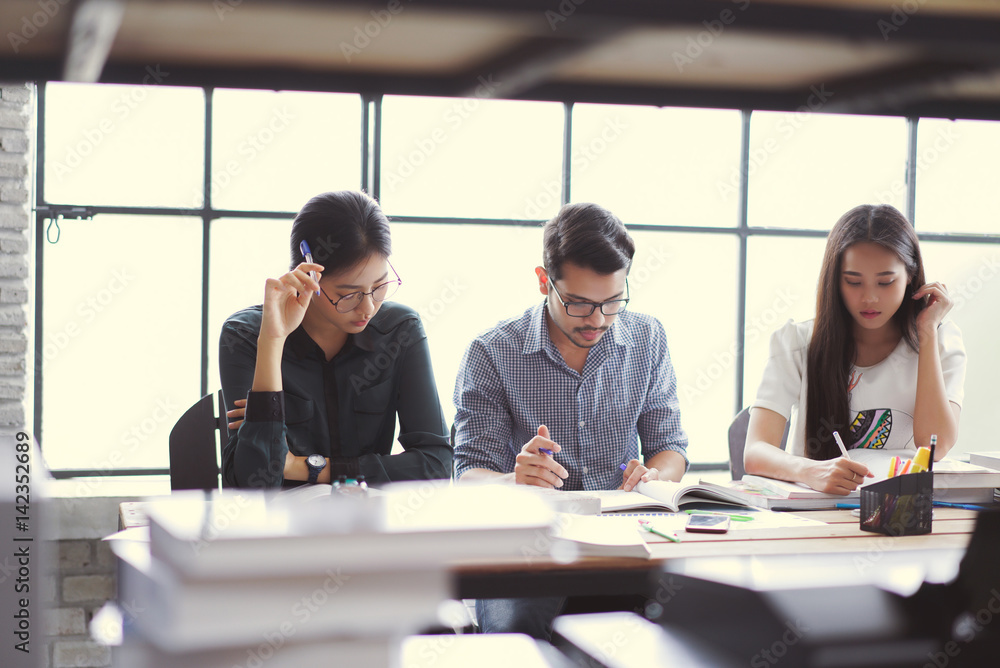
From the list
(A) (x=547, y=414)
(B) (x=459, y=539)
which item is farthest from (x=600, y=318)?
(B) (x=459, y=539)

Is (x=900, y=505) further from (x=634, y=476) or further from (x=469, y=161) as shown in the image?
(x=469, y=161)

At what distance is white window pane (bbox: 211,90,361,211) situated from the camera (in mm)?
2875

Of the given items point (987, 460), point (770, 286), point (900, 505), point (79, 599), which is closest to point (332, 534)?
point (900, 505)

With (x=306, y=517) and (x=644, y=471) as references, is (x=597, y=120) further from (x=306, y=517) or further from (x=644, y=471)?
(x=306, y=517)

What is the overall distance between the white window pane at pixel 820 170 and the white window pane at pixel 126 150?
2.17 meters

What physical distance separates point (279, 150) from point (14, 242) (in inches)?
35.4

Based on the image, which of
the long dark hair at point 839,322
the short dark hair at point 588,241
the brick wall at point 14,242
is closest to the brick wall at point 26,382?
the brick wall at point 14,242

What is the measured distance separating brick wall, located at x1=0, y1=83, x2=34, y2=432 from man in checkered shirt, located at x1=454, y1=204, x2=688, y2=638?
141 centimetres

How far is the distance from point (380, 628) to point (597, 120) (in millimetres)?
3108

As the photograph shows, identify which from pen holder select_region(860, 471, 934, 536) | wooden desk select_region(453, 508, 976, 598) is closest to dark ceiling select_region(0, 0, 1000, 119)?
wooden desk select_region(453, 508, 976, 598)

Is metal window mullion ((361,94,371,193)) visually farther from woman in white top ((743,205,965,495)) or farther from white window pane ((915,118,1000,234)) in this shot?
white window pane ((915,118,1000,234))

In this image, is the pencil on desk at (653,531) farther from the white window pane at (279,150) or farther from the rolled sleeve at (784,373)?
the white window pane at (279,150)

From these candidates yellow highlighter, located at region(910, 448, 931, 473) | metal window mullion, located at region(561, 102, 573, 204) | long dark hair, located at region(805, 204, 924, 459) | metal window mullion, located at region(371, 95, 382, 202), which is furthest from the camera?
metal window mullion, located at region(561, 102, 573, 204)

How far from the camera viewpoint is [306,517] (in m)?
0.30
